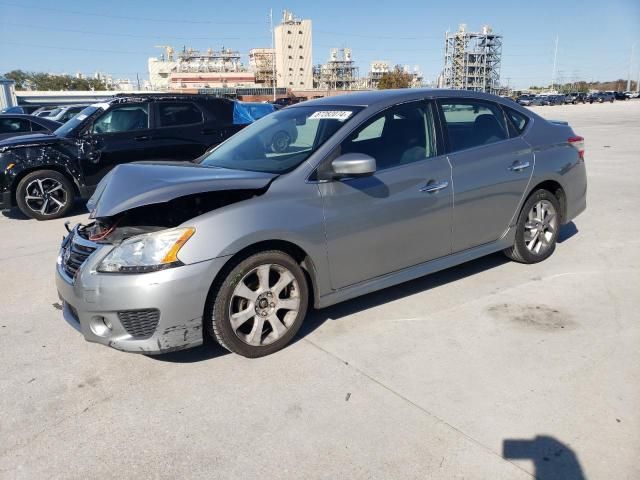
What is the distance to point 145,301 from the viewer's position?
296 cm

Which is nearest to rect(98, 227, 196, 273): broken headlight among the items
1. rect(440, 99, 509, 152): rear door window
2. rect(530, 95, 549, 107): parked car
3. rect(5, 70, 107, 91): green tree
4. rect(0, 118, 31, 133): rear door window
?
rect(440, 99, 509, 152): rear door window

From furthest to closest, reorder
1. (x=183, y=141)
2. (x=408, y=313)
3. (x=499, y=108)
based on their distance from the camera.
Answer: (x=183, y=141) → (x=499, y=108) → (x=408, y=313)

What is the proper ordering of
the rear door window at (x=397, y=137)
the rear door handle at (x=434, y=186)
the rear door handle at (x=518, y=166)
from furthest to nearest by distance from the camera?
the rear door handle at (x=518, y=166) → the rear door handle at (x=434, y=186) → the rear door window at (x=397, y=137)

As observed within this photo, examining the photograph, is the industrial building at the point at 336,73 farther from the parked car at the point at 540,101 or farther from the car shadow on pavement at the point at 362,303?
the car shadow on pavement at the point at 362,303

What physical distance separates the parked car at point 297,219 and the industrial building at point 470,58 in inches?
4122

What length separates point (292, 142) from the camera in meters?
4.09

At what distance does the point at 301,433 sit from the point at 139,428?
0.86 m

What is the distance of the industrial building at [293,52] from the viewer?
12162 centimetres

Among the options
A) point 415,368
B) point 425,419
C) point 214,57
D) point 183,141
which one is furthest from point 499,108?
point 214,57

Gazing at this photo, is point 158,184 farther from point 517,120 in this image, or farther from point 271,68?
point 271,68

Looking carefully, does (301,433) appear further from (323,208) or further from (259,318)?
(323,208)

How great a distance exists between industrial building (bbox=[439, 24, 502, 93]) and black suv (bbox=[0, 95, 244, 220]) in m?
101

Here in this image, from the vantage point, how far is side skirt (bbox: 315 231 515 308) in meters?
3.66

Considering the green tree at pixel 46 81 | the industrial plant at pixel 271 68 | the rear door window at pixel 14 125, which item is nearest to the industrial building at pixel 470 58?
the industrial plant at pixel 271 68
